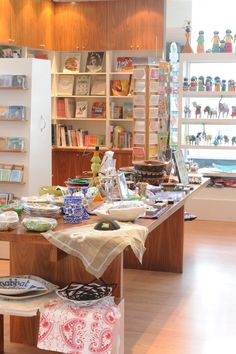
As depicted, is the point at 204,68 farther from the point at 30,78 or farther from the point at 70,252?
the point at 70,252

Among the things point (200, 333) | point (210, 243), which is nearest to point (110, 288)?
point (200, 333)

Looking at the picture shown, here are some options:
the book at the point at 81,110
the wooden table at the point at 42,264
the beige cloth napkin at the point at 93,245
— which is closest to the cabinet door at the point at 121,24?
the book at the point at 81,110

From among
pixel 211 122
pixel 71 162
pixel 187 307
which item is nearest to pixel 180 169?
pixel 187 307

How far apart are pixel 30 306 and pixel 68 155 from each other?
5.32 metres

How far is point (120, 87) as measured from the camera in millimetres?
8000

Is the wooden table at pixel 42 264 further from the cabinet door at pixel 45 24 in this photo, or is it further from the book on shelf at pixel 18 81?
the cabinet door at pixel 45 24

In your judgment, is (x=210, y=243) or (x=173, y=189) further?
(x=210, y=243)

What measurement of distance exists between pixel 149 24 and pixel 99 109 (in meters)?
1.32

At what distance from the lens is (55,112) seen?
27.2 ft

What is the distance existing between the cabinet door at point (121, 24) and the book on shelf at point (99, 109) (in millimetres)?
786

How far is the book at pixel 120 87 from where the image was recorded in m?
7.98

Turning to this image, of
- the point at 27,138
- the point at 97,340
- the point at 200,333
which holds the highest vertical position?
the point at 27,138

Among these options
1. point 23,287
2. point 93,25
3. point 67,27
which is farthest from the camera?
point 67,27

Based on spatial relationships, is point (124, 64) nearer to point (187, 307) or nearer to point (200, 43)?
point (200, 43)
